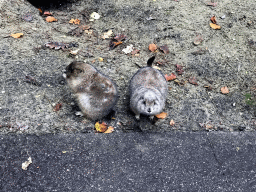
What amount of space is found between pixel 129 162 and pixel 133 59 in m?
2.26

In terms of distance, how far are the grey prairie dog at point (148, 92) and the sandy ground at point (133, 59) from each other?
0.35 metres

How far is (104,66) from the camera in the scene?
4520mm

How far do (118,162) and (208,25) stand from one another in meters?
4.02

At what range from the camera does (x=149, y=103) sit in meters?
3.35

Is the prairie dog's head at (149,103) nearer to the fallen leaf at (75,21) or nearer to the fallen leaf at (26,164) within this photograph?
the fallen leaf at (26,164)

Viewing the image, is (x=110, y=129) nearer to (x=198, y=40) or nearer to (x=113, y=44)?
(x=113, y=44)

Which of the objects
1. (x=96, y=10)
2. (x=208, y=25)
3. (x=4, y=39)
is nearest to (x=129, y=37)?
(x=96, y=10)

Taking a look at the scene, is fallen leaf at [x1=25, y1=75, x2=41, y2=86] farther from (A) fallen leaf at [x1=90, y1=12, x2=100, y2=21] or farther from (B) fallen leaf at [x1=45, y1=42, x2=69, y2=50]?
(A) fallen leaf at [x1=90, y1=12, x2=100, y2=21]

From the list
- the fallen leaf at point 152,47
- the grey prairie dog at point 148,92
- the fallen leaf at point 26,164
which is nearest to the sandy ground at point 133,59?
the fallen leaf at point 152,47

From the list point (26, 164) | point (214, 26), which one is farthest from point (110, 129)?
point (214, 26)

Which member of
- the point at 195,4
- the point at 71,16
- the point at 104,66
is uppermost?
the point at 195,4

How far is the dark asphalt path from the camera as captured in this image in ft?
10.1

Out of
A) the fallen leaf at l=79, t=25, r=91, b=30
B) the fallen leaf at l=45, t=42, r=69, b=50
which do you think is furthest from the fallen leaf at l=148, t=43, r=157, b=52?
the fallen leaf at l=45, t=42, r=69, b=50

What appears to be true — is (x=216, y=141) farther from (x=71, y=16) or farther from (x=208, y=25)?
(x=71, y=16)
